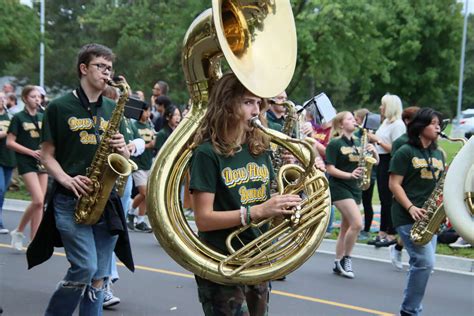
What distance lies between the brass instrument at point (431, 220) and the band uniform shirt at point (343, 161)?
7.73ft

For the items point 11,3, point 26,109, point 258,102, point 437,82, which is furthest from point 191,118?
point 437,82

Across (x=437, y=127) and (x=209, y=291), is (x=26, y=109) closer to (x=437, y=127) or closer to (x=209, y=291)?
(x=437, y=127)

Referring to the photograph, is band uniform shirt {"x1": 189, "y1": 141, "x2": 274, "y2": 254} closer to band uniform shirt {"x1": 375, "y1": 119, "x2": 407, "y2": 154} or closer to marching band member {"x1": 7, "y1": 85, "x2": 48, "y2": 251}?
marching band member {"x1": 7, "y1": 85, "x2": 48, "y2": 251}

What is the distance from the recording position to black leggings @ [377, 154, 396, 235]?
9.47 metres

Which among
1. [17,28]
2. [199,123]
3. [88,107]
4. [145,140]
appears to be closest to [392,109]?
[145,140]

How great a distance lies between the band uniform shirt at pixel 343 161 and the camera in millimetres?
7868

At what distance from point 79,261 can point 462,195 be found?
2.25m

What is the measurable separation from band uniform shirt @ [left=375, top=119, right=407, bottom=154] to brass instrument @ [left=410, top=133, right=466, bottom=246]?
4.09 metres

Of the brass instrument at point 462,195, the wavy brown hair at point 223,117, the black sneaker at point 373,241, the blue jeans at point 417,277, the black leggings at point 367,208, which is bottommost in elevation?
the black sneaker at point 373,241

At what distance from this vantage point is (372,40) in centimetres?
2288

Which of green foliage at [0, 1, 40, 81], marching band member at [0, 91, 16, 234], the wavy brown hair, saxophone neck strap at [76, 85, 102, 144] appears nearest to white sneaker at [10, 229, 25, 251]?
marching band member at [0, 91, 16, 234]

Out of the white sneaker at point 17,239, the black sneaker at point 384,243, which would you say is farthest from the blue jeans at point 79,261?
the black sneaker at point 384,243

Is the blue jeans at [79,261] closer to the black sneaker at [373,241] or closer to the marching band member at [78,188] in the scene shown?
the marching band member at [78,188]

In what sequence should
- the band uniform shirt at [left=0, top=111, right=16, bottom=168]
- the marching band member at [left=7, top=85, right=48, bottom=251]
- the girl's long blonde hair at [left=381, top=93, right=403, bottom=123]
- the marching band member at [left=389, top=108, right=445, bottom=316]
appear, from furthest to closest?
1. the girl's long blonde hair at [left=381, top=93, right=403, bottom=123]
2. the band uniform shirt at [left=0, top=111, right=16, bottom=168]
3. the marching band member at [left=7, top=85, right=48, bottom=251]
4. the marching band member at [left=389, top=108, right=445, bottom=316]
